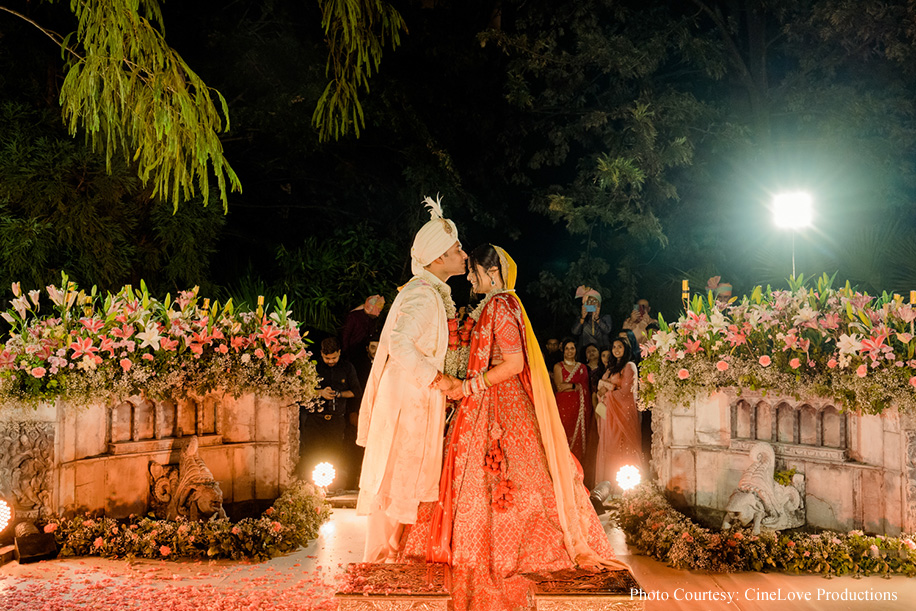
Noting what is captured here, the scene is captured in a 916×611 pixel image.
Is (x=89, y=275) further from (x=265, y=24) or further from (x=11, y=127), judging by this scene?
(x=265, y=24)

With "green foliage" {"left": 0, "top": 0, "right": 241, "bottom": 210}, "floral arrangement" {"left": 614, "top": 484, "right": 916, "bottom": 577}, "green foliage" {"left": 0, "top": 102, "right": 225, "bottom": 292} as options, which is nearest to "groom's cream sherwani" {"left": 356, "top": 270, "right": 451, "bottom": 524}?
"green foliage" {"left": 0, "top": 0, "right": 241, "bottom": 210}

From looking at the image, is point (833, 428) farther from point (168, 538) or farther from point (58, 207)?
point (58, 207)

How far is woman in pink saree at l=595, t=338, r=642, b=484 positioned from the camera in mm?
7844

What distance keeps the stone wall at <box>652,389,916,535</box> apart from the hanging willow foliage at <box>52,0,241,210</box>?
4.06m

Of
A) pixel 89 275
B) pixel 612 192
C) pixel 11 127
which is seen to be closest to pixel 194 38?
pixel 11 127

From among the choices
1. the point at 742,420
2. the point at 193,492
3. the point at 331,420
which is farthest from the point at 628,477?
the point at 193,492

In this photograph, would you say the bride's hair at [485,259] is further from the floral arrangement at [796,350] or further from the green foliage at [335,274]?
the green foliage at [335,274]

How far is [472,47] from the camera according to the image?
12125 millimetres

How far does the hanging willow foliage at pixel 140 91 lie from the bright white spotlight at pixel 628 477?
397cm

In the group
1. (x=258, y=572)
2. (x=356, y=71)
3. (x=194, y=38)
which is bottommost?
(x=258, y=572)

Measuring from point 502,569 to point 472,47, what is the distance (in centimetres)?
982

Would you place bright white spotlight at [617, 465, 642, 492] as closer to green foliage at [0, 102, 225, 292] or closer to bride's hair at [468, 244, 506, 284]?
bride's hair at [468, 244, 506, 284]

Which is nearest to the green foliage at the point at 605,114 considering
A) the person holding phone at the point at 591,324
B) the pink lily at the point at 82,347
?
the person holding phone at the point at 591,324

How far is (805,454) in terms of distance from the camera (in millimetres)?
5469
